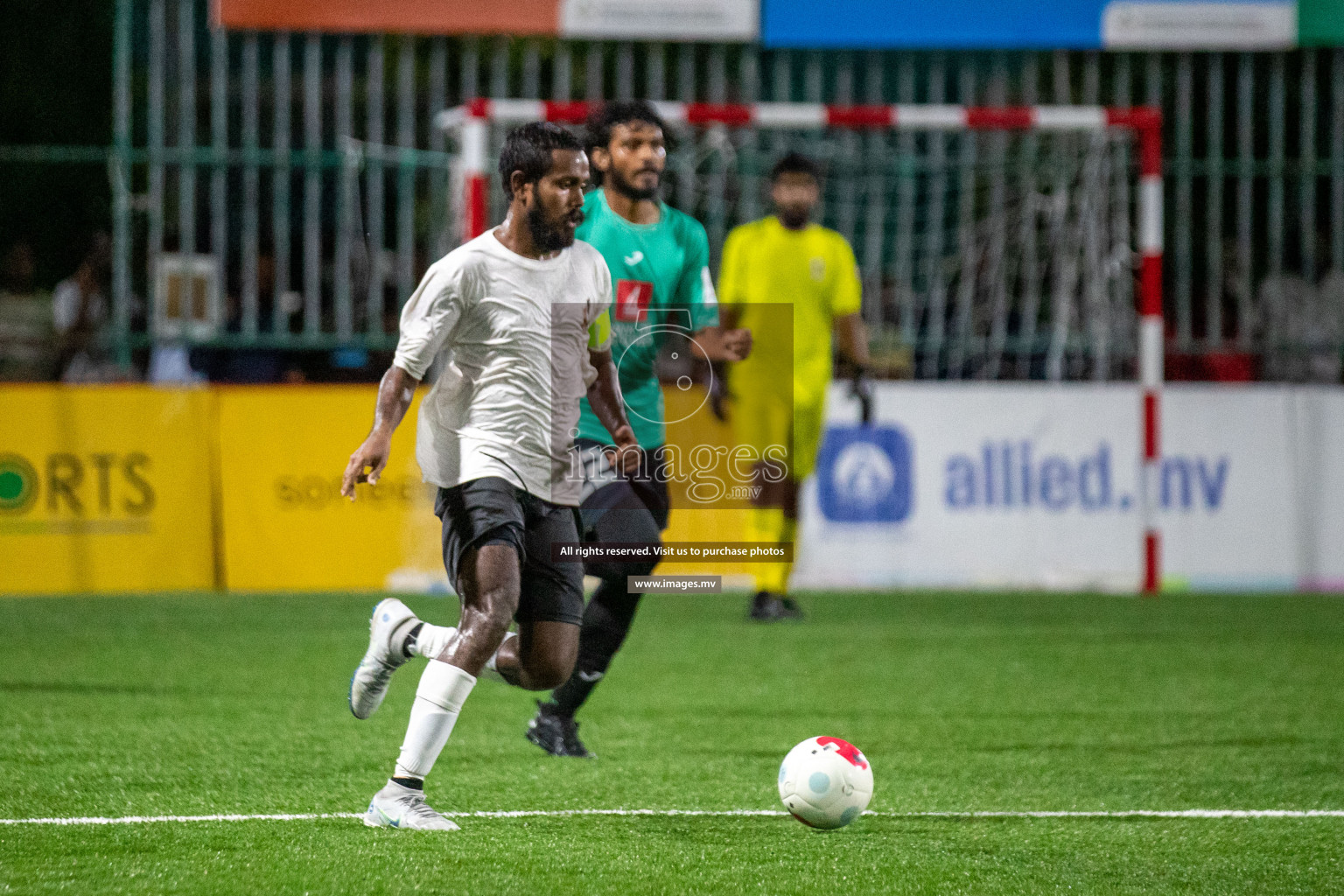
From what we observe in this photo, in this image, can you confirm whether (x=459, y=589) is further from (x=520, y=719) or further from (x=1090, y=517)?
(x=1090, y=517)

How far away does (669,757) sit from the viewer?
6.14 meters

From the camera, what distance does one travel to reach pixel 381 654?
5426mm

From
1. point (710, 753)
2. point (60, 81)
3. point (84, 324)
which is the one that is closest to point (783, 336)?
point (710, 753)

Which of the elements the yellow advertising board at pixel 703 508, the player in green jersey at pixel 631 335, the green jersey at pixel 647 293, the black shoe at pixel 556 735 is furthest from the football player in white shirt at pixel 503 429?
the yellow advertising board at pixel 703 508

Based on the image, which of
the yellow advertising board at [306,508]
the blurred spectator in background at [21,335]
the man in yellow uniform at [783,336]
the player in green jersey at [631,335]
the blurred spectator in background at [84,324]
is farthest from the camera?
the blurred spectator in background at [21,335]

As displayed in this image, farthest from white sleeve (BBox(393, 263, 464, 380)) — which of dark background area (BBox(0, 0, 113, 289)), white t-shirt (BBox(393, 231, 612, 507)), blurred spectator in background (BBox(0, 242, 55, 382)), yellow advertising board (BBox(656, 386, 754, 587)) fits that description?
dark background area (BBox(0, 0, 113, 289))

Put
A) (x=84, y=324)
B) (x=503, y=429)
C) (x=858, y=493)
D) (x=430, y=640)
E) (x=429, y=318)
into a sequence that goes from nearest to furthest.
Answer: (x=429, y=318) → (x=503, y=429) → (x=430, y=640) → (x=858, y=493) → (x=84, y=324)

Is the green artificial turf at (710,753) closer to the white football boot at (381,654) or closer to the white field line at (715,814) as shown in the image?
the white field line at (715,814)

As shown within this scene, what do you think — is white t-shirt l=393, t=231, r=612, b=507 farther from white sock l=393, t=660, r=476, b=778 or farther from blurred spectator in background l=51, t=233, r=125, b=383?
blurred spectator in background l=51, t=233, r=125, b=383

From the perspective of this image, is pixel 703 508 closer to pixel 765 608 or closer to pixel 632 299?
pixel 765 608

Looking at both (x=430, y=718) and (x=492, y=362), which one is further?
(x=492, y=362)

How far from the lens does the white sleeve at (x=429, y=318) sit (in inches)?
189

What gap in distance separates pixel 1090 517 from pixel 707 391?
295cm

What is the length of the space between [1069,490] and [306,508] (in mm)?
4939
